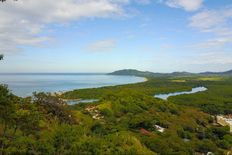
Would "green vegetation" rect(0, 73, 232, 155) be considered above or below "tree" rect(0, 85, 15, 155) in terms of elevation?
below

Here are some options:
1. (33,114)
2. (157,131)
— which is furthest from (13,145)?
(157,131)

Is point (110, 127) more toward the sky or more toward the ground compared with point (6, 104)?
more toward the ground

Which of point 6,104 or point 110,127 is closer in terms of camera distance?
point 6,104

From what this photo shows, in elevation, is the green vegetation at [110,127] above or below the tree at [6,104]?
below

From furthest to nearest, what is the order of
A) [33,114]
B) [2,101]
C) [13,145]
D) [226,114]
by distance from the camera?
1. [226,114]
2. [13,145]
3. [33,114]
4. [2,101]

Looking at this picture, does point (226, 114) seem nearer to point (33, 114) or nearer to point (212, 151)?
point (212, 151)

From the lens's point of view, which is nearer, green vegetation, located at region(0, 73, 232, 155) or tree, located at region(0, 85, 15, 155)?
tree, located at region(0, 85, 15, 155)

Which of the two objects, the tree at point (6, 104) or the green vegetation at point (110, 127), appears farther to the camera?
the green vegetation at point (110, 127)

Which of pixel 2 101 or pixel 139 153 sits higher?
pixel 2 101
